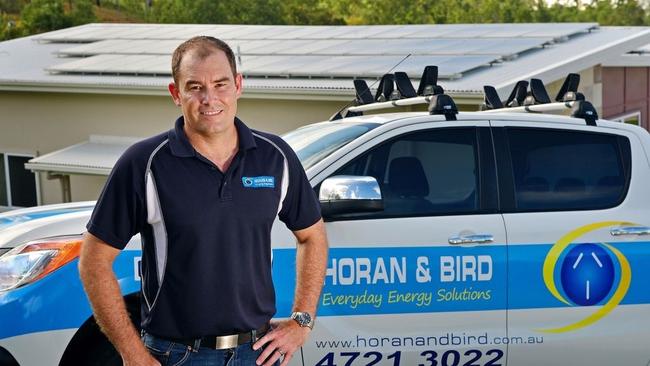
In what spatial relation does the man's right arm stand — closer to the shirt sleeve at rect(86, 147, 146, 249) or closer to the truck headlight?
the shirt sleeve at rect(86, 147, 146, 249)

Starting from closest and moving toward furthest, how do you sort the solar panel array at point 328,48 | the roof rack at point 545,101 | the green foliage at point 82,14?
the roof rack at point 545,101, the solar panel array at point 328,48, the green foliage at point 82,14

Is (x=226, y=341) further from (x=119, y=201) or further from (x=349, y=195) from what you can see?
(x=349, y=195)

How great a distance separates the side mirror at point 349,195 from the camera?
16.3 feet

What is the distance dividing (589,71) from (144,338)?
13585mm

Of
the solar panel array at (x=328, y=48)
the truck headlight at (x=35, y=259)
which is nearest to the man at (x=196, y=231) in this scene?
the truck headlight at (x=35, y=259)

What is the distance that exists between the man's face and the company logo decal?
8.47 feet

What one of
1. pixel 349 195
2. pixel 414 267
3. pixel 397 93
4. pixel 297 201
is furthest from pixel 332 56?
pixel 297 201

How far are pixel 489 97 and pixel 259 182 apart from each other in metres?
3.78

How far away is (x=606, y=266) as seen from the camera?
5.50m

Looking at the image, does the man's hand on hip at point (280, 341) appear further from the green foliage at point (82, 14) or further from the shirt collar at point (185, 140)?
the green foliage at point (82, 14)

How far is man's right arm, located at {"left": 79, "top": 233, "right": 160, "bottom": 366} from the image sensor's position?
3246 mm

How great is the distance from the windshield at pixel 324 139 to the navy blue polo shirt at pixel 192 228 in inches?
79.7

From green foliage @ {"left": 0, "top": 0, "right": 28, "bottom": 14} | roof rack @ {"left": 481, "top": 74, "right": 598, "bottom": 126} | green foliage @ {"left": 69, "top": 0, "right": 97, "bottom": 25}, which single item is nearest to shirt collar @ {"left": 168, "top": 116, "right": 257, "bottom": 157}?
roof rack @ {"left": 481, "top": 74, "right": 598, "bottom": 126}

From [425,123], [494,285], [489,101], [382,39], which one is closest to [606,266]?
[494,285]
